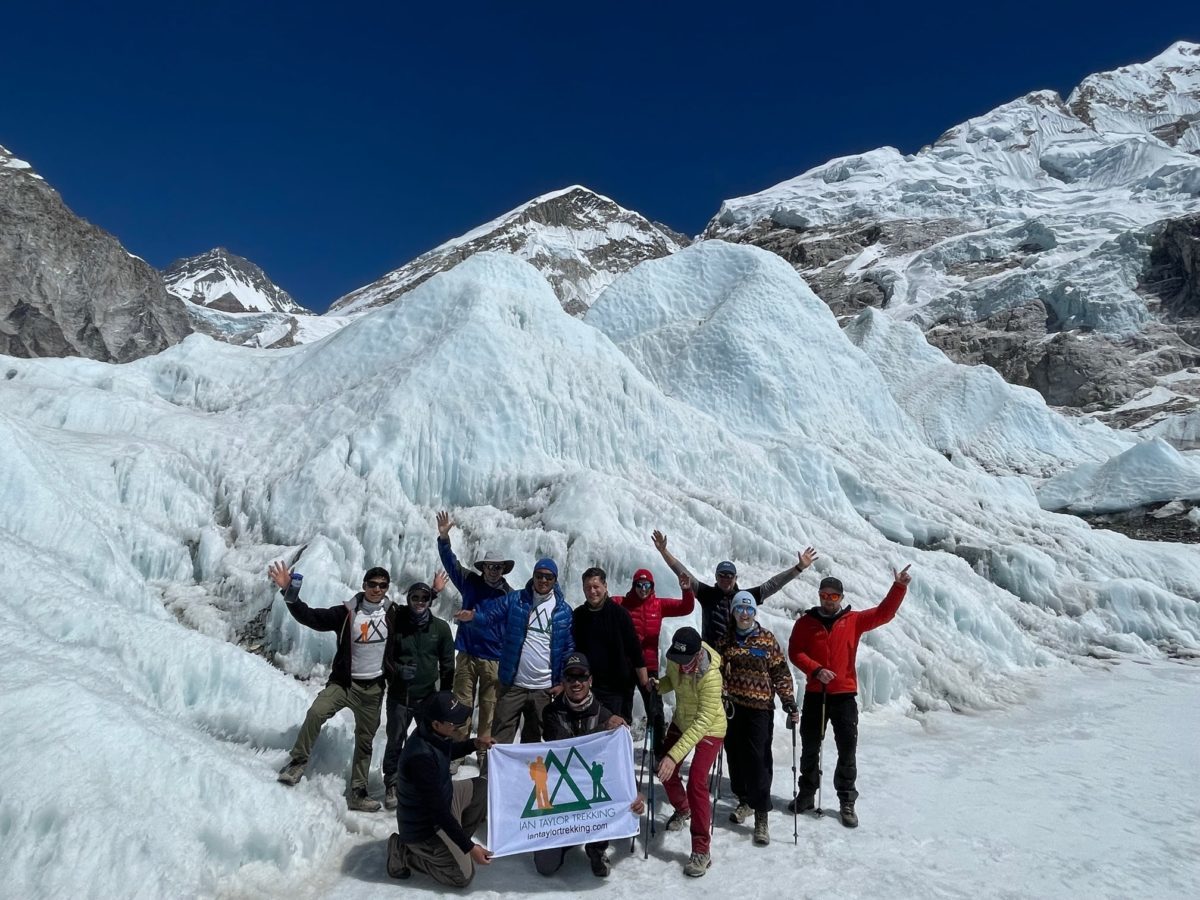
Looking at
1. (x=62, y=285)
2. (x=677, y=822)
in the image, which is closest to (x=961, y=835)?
(x=677, y=822)

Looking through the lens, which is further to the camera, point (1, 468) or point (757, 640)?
point (1, 468)

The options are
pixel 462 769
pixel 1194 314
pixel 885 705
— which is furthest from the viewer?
pixel 1194 314

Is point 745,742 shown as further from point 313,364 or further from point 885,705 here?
point 313,364

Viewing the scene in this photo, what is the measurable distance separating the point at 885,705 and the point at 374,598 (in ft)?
27.2

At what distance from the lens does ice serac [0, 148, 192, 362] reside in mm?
74625

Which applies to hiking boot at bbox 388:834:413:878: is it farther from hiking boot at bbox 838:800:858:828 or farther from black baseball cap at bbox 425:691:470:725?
hiking boot at bbox 838:800:858:828

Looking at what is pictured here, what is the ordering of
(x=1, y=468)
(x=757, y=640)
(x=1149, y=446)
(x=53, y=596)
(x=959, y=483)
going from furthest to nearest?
(x=1149, y=446), (x=959, y=483), (x=1, y=468), (x=53, y=596), (x=757, y=640)

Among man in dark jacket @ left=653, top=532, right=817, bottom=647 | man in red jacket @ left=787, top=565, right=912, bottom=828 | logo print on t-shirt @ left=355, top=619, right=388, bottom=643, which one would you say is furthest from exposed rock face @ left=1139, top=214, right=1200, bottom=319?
logo print on t-shirt @ left=355, top=619, right=388, bottom=643

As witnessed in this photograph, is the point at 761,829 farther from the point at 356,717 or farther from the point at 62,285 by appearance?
the point at 62,285

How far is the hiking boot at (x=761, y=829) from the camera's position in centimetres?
606

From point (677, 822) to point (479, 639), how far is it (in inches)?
100

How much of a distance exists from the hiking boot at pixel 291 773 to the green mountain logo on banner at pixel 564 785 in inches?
82.0

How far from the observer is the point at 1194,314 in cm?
7631

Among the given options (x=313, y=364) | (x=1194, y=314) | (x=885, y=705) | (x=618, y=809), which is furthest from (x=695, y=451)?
(x=1194, y=314)
